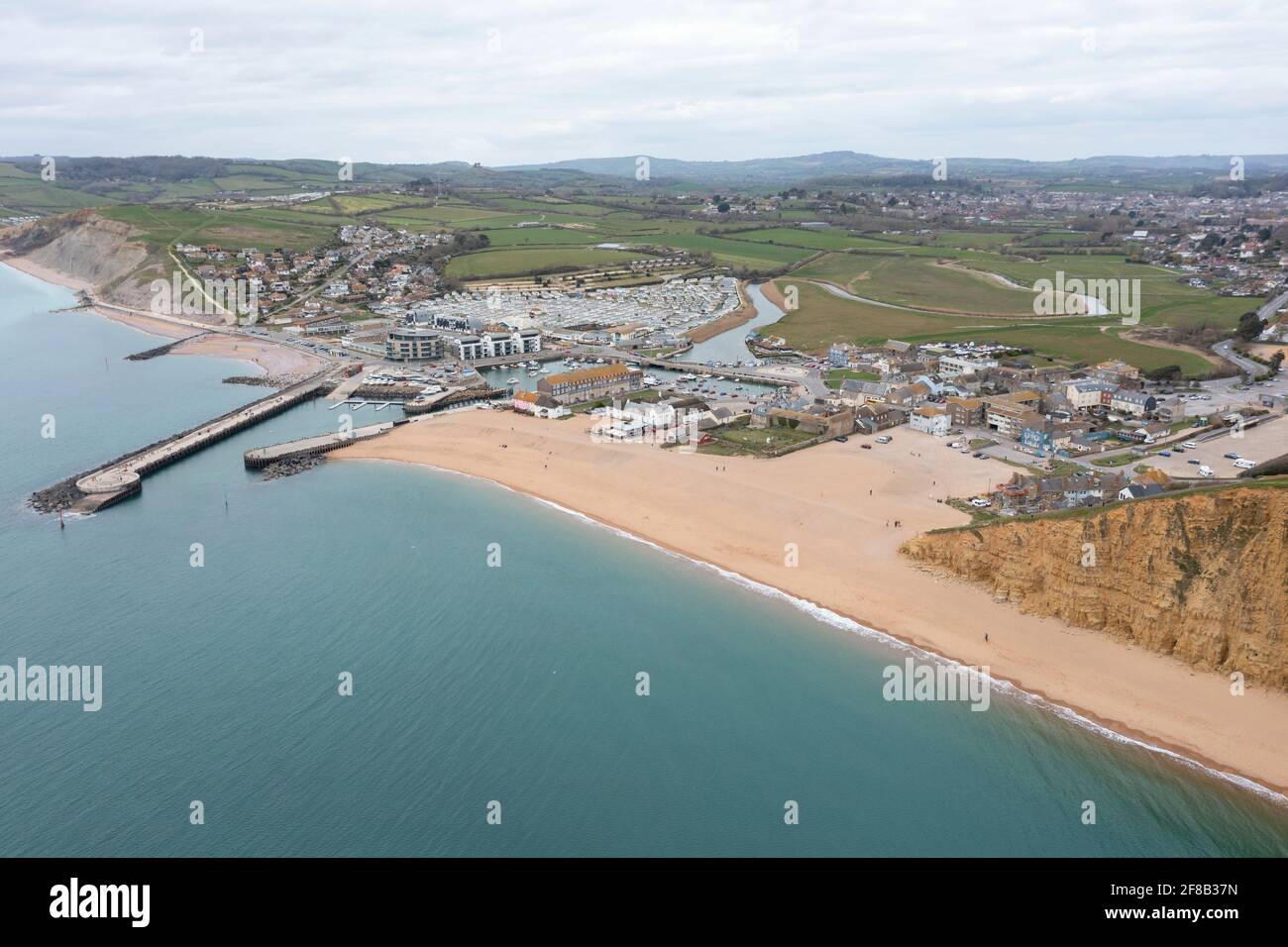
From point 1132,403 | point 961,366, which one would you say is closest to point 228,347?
point 961,366

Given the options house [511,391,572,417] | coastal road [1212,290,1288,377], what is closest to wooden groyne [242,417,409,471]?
house [511,391,572,417]

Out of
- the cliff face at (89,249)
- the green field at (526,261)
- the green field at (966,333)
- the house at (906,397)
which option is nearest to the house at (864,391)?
the house at (906,397)

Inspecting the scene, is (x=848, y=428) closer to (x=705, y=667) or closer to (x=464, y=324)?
(x=705, y=667)

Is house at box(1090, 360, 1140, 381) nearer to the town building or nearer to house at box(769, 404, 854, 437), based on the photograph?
house at box(769, 404, 854, 437)

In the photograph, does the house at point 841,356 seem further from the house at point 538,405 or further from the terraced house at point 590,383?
the house at point 538,405

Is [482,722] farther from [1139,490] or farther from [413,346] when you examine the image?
Answer: [413,346]
